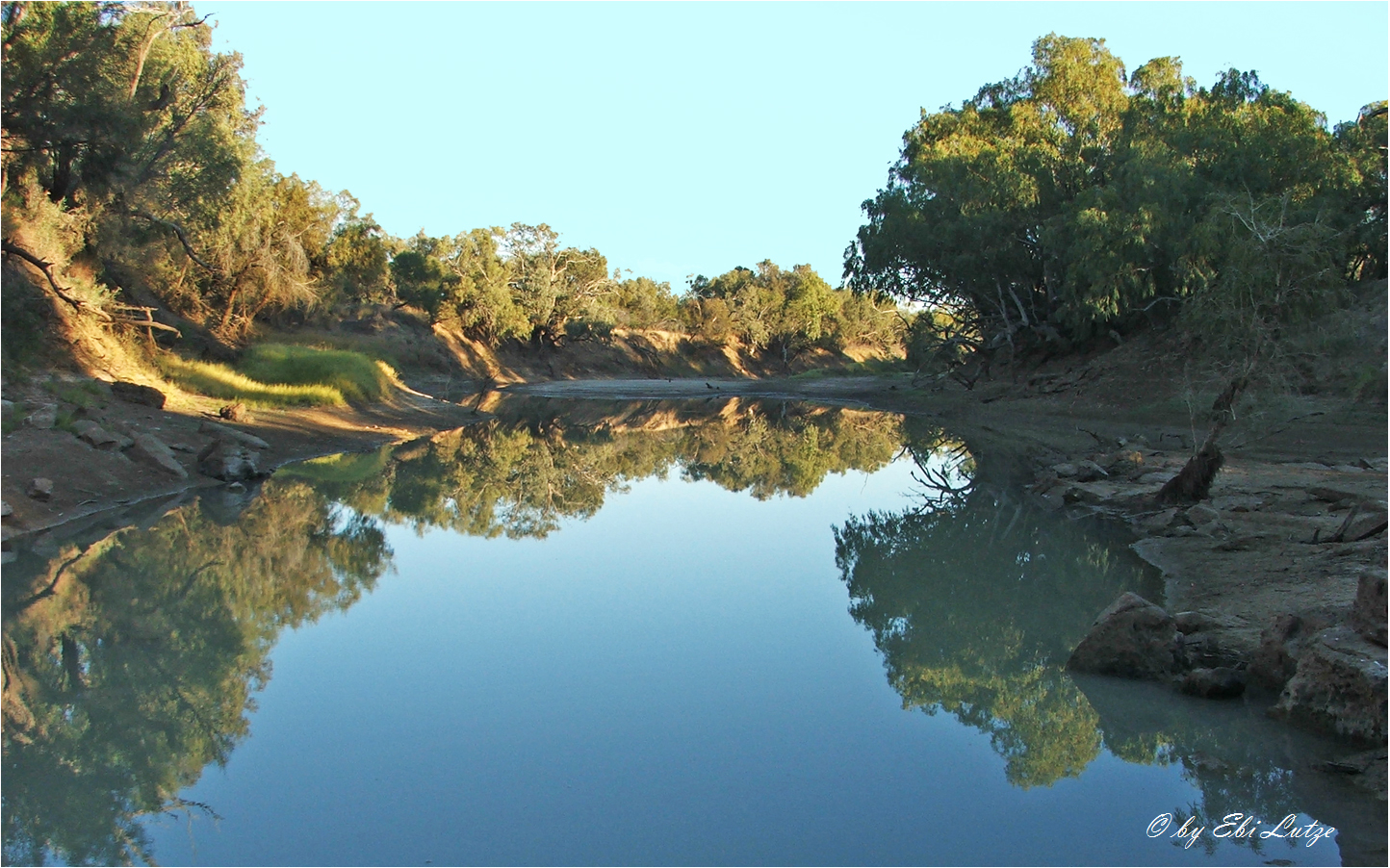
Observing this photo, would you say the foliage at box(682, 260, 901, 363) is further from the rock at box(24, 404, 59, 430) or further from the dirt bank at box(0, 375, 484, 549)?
the rock at box(24, 404, 59, 430)

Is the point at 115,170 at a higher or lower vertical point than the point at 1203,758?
higher

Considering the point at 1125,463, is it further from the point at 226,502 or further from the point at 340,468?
the point at 226,502

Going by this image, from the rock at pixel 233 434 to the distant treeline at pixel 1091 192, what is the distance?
18.4m

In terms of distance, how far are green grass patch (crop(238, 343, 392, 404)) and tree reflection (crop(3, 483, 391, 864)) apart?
13.3m

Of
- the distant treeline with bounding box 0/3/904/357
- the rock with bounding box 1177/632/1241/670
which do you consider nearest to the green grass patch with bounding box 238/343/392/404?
the distant treeline with bounding box 0/3/904/357

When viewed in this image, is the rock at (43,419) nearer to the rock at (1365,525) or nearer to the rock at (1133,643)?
the rock at (1133,643)

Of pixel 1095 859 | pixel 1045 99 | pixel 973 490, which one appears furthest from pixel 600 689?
pixel 1045 99

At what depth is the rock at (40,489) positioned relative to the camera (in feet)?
38.9

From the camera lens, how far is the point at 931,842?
16.1ft

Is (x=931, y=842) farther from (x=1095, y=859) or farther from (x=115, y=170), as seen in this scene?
(x=115, y=170)

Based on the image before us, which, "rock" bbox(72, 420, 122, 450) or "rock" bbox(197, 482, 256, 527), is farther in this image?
"rock" bbox(72, 420, 122, 450)

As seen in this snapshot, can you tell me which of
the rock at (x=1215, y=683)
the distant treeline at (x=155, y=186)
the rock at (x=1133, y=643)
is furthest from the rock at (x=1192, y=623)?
the distant treeline at (x=155, y=186)

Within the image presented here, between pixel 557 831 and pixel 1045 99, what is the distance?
37.7 m

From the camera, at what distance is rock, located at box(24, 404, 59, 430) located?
44.8 feet
